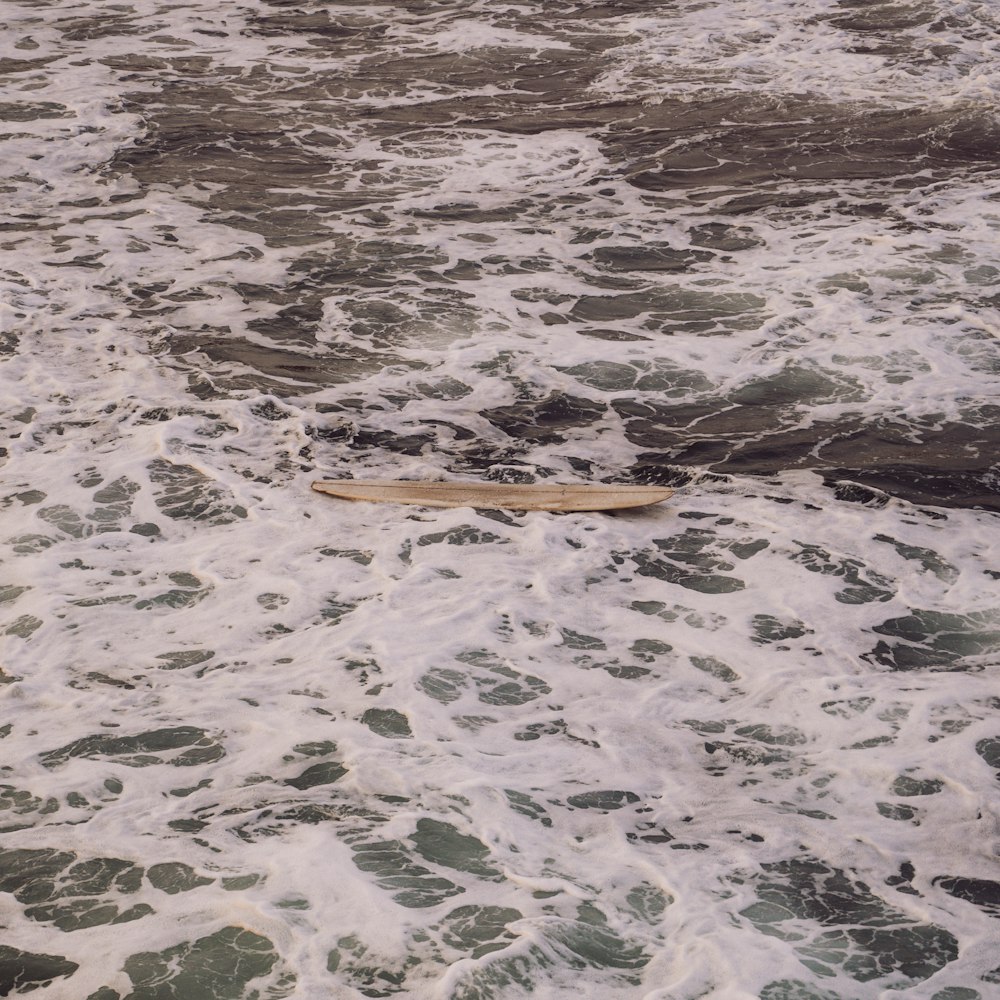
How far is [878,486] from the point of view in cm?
679

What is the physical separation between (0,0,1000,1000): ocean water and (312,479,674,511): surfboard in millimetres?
105

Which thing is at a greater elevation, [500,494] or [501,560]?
[500,494]

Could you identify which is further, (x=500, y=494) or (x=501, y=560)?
(x=500, y=494)

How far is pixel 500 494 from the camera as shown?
264 inches

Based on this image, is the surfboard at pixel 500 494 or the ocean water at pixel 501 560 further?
the surfboard at pixel 500 494

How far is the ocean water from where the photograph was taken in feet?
13.8

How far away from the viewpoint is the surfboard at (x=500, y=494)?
662 centimetres

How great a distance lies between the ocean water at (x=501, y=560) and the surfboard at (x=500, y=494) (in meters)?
0.11

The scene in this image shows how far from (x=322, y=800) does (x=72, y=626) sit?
1682 mm

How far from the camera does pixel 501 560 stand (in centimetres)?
623

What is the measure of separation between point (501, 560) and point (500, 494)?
0.59 metres

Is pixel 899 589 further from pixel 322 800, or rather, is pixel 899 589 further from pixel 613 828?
pixel 322 800

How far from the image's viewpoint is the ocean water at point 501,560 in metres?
4.20

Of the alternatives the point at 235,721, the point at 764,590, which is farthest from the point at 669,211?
the point at 235,721
